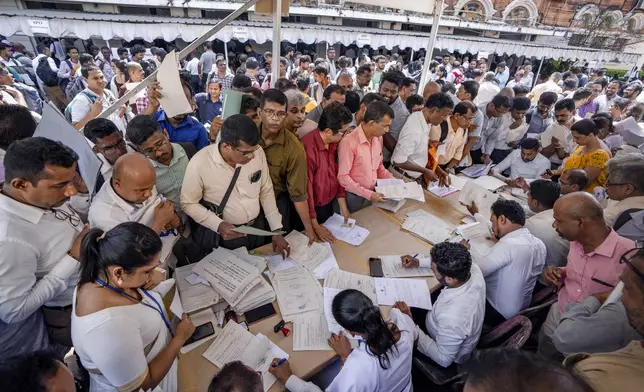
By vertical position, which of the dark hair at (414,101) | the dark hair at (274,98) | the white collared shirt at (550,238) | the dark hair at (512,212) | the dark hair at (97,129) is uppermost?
the dark hair at (274,98)

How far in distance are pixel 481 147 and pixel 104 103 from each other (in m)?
5.02

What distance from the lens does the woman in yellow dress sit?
3.10 metres

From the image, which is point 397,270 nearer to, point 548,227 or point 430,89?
point 548,227

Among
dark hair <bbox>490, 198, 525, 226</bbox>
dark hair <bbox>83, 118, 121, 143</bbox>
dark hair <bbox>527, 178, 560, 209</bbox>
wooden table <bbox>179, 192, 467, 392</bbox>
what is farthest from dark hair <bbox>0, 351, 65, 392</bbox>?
dark hair <bbox>527, 178, 560, 209</bbox>

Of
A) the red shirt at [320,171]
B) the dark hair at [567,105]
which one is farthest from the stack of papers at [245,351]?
the dark hair at [567,105]

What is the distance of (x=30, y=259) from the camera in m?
1.35

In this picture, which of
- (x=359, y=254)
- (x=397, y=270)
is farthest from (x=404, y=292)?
(x=359, y=254)

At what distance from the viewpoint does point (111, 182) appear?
5.41 ft

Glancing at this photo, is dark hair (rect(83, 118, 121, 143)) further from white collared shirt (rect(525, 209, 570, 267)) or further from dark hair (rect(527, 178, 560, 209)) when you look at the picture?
dark hair (rect(527, 178, 560, 209))

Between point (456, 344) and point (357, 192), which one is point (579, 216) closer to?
point (456, 344)

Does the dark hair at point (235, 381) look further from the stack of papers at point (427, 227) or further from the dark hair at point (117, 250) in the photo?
the stack of papers at point (427, 227)

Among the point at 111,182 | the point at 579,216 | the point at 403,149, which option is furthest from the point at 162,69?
the point at 579,216

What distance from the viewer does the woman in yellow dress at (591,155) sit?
3.10 metres

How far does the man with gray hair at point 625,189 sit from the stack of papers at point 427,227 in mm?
1137
